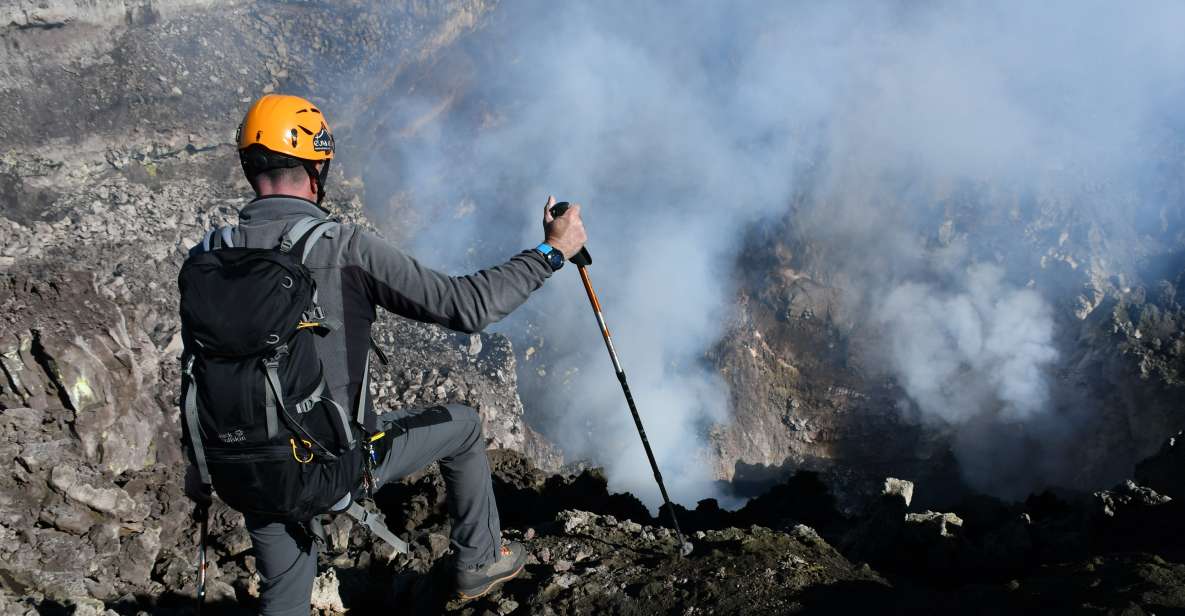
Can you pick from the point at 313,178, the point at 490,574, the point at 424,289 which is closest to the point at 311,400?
the point at 424,289

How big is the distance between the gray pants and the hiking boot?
0.07m

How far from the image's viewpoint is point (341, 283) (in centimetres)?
255

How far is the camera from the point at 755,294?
20062 mm

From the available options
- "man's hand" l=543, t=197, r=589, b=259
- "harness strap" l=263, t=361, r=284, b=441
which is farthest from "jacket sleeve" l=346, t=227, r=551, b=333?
"harness strap" l=263, t=361, r=284, b=441

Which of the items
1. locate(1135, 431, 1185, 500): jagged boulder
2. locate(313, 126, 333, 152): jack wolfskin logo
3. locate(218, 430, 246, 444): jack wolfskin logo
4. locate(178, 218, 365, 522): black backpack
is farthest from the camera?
locate(1135, 431, 1185, 500): jagged boulder

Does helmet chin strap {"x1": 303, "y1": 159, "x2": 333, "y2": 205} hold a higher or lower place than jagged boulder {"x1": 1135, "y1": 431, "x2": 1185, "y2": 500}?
higher

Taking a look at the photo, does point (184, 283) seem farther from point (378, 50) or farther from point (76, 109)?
point (378, 50)

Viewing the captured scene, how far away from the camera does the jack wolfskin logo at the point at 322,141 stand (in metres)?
2.76

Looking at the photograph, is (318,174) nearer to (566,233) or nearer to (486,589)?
(566,233)

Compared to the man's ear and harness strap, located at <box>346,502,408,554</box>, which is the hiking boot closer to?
harness strap, located at <box>346,502,408,554</box>

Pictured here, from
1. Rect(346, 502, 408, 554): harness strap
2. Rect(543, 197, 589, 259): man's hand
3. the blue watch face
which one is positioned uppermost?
Rect(543, 197, 589, 259): man's hand

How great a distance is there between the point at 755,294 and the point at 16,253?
16398 mm

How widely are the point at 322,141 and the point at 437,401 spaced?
9068 mm

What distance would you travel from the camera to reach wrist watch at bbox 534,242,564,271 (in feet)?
9.10
